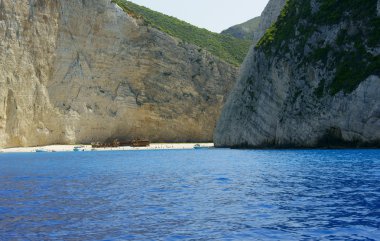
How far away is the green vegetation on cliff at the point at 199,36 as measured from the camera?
108 meters

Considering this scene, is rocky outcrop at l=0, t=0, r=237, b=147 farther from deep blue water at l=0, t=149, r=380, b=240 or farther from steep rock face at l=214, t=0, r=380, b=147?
deep blue water at l=0, t=149, r=380, b=240

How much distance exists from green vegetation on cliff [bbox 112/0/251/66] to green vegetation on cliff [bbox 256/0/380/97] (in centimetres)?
4276

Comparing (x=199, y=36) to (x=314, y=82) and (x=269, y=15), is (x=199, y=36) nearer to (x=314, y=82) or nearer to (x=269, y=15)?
(x=269, y=15)

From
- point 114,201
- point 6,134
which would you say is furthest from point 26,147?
point 114,201

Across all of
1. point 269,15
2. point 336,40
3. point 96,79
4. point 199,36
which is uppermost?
point 199,36

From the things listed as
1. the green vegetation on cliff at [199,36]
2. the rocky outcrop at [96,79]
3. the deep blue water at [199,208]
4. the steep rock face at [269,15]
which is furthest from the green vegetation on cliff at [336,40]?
the green vegetation on cliff at [199,36]

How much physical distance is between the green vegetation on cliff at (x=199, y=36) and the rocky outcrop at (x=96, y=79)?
7655mm

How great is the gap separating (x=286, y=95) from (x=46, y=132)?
138 ft

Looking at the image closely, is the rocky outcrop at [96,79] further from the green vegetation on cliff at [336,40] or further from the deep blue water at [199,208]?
the deep blue water at [199,208]

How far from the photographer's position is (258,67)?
66312 millimetres

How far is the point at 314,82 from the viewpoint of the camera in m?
54.5

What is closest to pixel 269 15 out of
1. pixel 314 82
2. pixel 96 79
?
pixel 314 82

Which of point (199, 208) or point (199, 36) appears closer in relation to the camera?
point (199, 208)

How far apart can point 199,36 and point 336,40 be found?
63.3 metres
